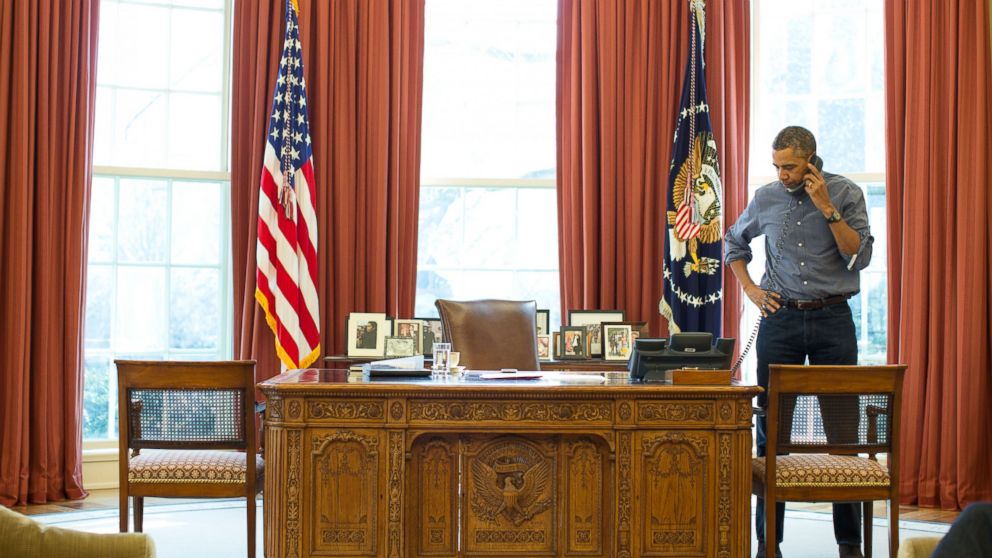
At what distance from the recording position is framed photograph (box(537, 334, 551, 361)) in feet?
17.6

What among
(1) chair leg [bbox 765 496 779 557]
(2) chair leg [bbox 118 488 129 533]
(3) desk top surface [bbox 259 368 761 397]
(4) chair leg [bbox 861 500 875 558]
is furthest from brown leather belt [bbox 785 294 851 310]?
(2) chair leg [bbox 118 488 129 533]

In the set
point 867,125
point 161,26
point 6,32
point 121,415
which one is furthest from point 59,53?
point 867,125

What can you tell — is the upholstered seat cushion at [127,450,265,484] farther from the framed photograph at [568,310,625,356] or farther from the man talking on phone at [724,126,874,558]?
the framed photograph at [568,310,625,356]

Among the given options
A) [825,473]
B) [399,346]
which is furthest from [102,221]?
[825,473]

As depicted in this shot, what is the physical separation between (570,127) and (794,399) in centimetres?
263

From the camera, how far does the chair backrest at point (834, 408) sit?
3.54m

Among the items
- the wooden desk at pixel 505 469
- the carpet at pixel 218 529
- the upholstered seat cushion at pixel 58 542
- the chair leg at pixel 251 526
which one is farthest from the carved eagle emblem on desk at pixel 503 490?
the upholstered seat cushion at pixel 58 542

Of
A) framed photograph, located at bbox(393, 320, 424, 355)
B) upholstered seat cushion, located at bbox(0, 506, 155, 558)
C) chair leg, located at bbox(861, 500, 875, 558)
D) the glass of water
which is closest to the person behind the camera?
upholstered seat cushion, located at bbox(0, 506, 155, 558)

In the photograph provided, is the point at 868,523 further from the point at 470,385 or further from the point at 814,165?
the point at 470,385

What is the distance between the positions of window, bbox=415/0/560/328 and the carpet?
1.70 m

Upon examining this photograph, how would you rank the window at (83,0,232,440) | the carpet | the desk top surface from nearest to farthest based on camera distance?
the desk top surface → the carpet → the window at (83,0,232,440)

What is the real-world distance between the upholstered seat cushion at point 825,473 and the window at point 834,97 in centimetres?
234

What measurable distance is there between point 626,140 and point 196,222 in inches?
96.9

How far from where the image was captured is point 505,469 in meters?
3.59
